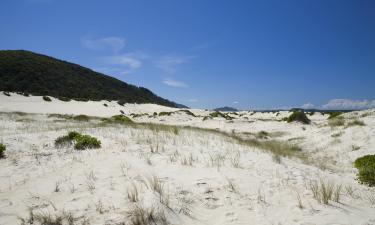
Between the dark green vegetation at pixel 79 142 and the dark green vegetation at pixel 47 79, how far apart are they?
36255 millimetres

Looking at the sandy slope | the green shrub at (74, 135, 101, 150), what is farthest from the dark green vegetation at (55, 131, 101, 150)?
the sandy slope

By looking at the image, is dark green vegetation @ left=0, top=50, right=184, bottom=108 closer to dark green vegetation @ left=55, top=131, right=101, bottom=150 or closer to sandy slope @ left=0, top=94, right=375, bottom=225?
dark green vegetation @ left=55, top=131, right=101, bottom=150

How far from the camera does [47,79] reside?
59281mm

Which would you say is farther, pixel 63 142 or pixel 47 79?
pixel 47 79

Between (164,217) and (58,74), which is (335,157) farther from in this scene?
(58,74)

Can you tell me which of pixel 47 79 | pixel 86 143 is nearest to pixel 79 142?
pixel 86 143

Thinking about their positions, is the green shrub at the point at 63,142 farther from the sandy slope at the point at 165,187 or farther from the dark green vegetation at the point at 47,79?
the dark green vegetation at the point at 47,79

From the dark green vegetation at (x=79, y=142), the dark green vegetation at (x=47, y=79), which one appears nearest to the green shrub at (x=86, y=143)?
the dark green vegetation at (x=79, y=142)

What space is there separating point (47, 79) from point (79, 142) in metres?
55.9

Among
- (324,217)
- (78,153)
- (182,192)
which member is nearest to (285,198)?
(324,217)

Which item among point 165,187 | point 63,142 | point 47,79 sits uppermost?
point 47,79

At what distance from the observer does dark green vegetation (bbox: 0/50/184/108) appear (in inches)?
2016

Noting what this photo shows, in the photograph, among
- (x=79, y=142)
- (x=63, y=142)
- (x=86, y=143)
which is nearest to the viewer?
(x=79, y=142)

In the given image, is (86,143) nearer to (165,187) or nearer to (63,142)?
(63,142)
